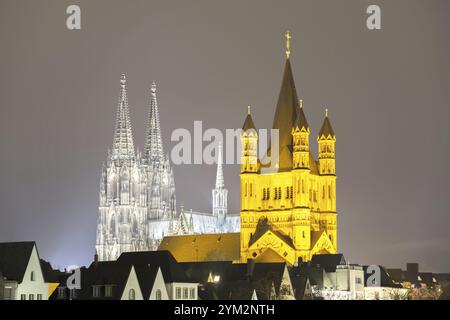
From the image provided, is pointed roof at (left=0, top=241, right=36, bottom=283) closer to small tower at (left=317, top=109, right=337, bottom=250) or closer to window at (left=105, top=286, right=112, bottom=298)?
window at (left=105, top=286, right=112, bottom=298)

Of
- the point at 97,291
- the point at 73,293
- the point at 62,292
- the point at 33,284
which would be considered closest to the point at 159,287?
the point at 97,291

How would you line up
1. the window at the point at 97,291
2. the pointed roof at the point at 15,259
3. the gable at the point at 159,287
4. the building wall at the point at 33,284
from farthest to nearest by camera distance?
the window at the point at 97,291, the gable at the point at 159,287, the building wall at the point at 33,284, the pointed roof at the point at 15,259

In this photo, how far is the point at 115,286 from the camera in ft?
288

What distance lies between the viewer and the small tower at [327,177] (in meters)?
151

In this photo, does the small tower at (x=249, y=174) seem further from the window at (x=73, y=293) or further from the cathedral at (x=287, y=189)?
the window at (x=73, y=293)

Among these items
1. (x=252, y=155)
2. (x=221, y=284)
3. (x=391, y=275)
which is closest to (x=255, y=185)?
(x=252, y=155)

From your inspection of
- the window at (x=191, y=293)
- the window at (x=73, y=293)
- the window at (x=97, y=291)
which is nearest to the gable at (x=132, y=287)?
the window at (x=97, y=291)

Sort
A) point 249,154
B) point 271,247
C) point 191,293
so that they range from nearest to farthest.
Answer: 1. point 191,293
2. point 271,247
3. point 249,154

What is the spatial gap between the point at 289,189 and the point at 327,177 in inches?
184

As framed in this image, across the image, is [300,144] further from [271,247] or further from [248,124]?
[271,247]

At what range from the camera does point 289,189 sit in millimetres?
149500
